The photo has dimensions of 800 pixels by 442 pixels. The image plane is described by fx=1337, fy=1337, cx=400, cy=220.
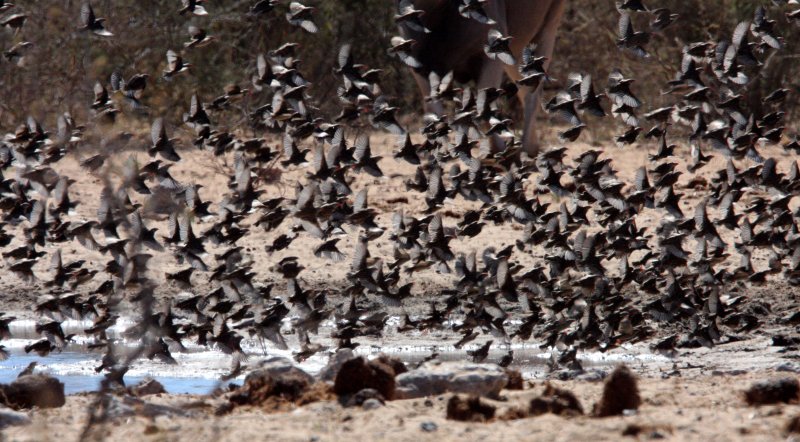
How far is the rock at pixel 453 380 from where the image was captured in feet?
19.4

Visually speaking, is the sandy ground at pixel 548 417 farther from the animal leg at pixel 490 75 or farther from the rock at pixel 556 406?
the animal leg at pixel 490 75

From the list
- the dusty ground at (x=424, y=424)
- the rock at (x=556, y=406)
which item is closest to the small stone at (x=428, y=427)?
the dusty ground at (x=424, y=424)

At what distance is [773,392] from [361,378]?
1730 millimetres

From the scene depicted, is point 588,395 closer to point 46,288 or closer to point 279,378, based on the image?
point 279,378

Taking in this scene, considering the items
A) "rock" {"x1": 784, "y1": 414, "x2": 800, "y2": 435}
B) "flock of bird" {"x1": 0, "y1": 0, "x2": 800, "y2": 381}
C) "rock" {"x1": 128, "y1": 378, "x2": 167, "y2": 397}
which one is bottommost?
"rock" {"x1": 784, "y1": 414, "x2": 800, "y2": 435}

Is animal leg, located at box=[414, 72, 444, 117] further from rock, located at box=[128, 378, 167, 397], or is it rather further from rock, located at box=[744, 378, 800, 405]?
rock, located at box=[744, 378, 800, 405]

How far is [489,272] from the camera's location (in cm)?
885

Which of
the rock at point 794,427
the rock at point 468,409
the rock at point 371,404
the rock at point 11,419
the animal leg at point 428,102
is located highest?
the animal leg at point 428,102

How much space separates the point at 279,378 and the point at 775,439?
87.9 inches

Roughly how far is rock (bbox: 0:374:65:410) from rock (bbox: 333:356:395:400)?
1309 mm

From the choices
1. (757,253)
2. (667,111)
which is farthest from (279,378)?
(757,253)

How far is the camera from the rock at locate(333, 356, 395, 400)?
5.79 metres

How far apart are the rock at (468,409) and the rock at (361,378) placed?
21.7 inches

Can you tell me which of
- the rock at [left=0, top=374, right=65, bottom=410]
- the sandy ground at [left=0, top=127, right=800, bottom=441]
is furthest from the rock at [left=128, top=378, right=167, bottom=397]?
the rock at [left=0, top=374, right=65, bottom=410]
